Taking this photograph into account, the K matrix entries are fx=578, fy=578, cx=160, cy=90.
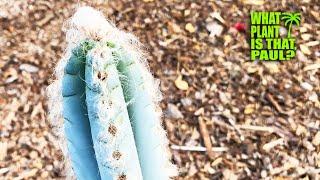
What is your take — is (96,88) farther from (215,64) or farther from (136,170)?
(215,64)

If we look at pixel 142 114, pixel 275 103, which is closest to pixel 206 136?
pixel 275 103

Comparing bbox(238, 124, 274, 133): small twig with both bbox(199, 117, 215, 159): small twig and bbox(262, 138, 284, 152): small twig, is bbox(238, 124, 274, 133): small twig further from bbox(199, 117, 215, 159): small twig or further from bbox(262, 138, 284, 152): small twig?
bbox(199, 117, 215, 159): small twig

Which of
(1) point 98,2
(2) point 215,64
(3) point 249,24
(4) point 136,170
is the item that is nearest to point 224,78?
(2) point 215,64

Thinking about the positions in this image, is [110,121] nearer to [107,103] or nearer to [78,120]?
[107,103]

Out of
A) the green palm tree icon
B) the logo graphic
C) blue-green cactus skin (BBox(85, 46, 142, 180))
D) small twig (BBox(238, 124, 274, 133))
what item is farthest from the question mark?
blue-green cactus skin (BBox(85, 46, 142, 180))

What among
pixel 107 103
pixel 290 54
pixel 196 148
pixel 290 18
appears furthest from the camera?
pixel 290 18

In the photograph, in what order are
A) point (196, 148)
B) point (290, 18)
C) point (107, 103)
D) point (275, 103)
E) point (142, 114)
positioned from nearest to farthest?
point (107, 103) < point (142, 114) < point (196, 148) < point (275, 103) < point (290, 18)

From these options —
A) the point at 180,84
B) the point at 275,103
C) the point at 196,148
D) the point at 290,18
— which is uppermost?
the point at 290,18
